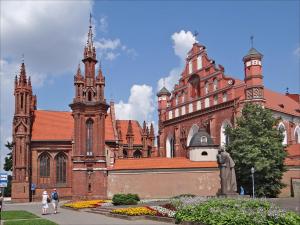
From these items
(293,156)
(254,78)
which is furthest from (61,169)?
(293,156)

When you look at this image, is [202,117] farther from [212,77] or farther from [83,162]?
[83,162]

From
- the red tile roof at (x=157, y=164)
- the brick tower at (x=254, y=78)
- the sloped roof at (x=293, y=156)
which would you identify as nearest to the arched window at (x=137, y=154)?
the red tile roof at (x=157, y=164)

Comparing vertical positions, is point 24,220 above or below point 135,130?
below

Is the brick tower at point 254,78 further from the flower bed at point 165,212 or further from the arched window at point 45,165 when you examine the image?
the flower bed at point 165,212

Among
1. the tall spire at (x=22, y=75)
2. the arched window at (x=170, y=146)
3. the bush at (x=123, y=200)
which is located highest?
the tall spire at (x=22, y=75)

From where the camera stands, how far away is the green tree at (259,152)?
44688 mm

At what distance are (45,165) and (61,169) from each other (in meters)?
2.15

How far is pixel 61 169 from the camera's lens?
58000 millimetres

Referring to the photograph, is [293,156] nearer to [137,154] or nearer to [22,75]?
[137,154]

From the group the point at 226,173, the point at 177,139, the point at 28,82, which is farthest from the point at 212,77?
the point at 226,173

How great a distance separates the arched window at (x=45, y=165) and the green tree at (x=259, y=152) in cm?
2430

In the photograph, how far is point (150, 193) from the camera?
48.2 m

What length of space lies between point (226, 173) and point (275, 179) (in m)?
19.3

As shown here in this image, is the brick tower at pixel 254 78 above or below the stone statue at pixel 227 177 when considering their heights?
above
